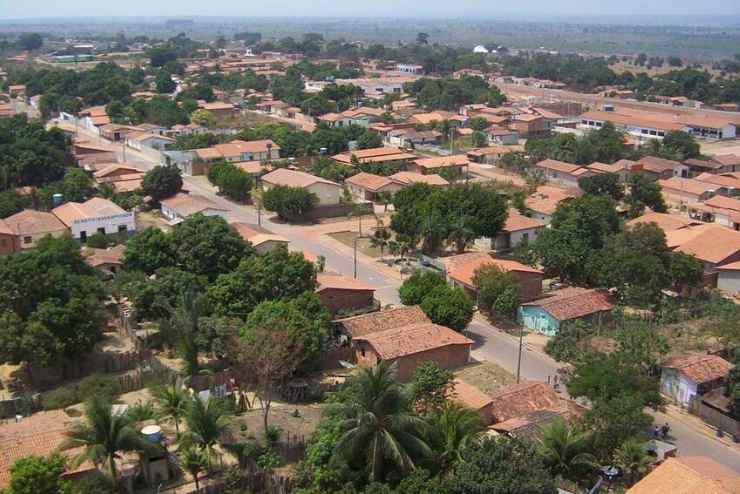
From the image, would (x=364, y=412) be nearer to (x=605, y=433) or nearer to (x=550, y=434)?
(x=550, y=434)

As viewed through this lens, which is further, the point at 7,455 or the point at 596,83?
the point at 596,83

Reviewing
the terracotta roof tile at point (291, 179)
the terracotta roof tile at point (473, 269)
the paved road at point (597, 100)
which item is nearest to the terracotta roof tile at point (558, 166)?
the terracotta roof tile at point (291, 179)

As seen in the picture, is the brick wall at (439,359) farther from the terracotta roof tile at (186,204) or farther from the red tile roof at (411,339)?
the terracotta roof tile at (186,204)

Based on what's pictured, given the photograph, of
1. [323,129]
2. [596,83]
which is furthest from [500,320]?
[596,83]

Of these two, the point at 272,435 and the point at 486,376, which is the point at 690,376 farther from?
the point at 272,435

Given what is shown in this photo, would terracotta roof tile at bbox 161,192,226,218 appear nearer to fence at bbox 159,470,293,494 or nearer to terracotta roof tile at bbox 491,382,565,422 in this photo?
terracotta roof tile at bbox 491,382,565,422

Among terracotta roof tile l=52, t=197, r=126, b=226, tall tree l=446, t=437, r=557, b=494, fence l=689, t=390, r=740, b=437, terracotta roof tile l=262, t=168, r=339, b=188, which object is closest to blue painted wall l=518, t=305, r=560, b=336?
fence l=689, t=390, r=740, b=437

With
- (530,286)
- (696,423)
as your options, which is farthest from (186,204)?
(696,423)
